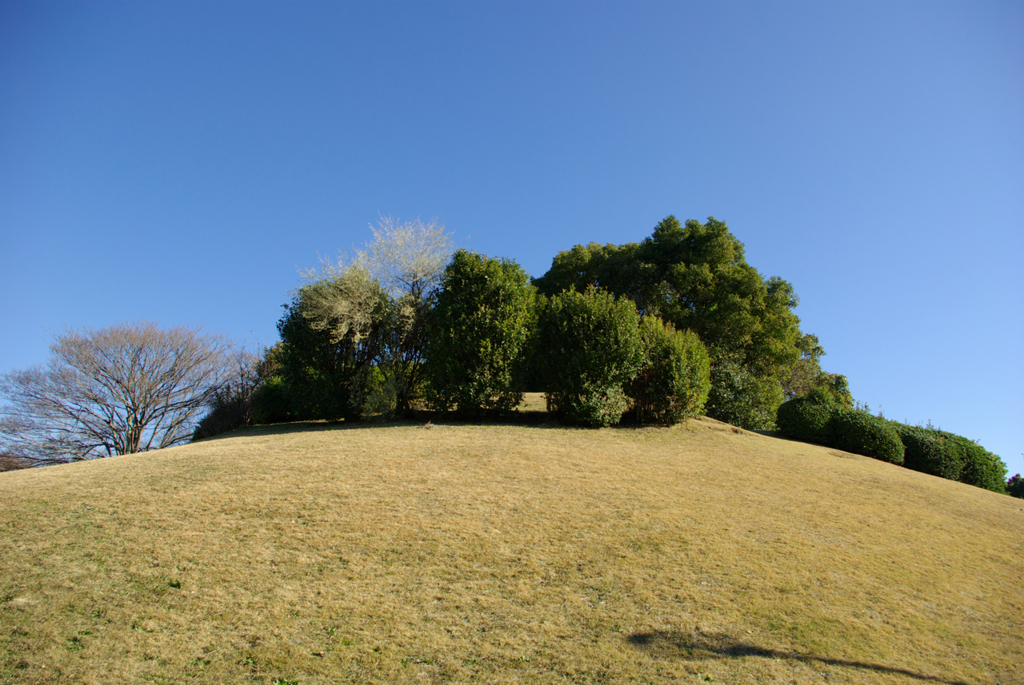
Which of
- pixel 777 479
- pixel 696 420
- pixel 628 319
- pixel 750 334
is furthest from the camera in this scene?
pixel 750 334

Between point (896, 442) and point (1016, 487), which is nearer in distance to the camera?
point (896, 442)

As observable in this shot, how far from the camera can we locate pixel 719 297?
27.7 m

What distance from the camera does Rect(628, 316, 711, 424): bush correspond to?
1784 cm

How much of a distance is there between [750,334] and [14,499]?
27.5 meters

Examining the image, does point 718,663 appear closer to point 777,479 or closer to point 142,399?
point 777,479

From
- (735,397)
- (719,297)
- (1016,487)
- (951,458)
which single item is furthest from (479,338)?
(1016,487)

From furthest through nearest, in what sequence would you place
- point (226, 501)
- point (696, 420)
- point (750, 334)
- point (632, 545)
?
point (750, 334) → point (696, 420) → point (226, 501) → point (632, 545)

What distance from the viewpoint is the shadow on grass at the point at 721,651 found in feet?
18.8

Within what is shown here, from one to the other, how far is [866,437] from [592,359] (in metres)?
10.5

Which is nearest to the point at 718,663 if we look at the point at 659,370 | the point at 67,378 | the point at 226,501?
the point at 226,501

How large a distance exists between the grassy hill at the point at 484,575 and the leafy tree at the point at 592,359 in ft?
14.0

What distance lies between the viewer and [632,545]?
847 cm

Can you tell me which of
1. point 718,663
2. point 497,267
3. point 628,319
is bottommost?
point 718,663

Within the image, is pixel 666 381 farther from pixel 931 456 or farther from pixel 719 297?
pixel 719 297
